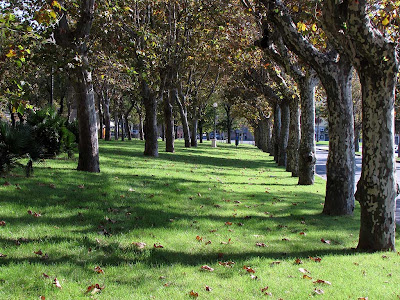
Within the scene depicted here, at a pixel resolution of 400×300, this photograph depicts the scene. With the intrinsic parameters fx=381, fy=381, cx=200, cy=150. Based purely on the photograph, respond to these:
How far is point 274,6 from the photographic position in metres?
9.09

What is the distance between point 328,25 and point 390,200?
2948mm

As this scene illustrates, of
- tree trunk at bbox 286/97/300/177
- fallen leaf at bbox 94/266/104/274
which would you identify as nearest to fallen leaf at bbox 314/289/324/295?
fallen leaf at bbox 94/266/104/274

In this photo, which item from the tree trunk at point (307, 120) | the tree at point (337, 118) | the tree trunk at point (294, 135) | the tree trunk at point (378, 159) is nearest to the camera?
the tree trunk at point (378, 159)

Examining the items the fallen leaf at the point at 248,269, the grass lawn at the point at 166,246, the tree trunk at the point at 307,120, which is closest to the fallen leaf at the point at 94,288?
the grass lawn at the point at 166,246

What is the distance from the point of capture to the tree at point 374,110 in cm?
552

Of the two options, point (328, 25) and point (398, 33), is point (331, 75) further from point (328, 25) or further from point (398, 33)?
point (328, 25)

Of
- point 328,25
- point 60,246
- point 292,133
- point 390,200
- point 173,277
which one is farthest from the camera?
point 292,133

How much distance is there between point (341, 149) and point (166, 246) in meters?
5.13

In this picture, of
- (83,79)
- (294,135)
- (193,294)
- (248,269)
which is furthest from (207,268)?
(294,135)

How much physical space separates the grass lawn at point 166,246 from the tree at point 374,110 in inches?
20.1

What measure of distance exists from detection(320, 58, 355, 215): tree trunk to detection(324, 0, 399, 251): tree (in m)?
2.66

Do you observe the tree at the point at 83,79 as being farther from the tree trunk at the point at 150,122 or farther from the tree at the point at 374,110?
the tree trunk at the point at 150,122

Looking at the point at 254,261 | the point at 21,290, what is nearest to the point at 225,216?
the point at 254,261

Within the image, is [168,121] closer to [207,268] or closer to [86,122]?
[86,122]
